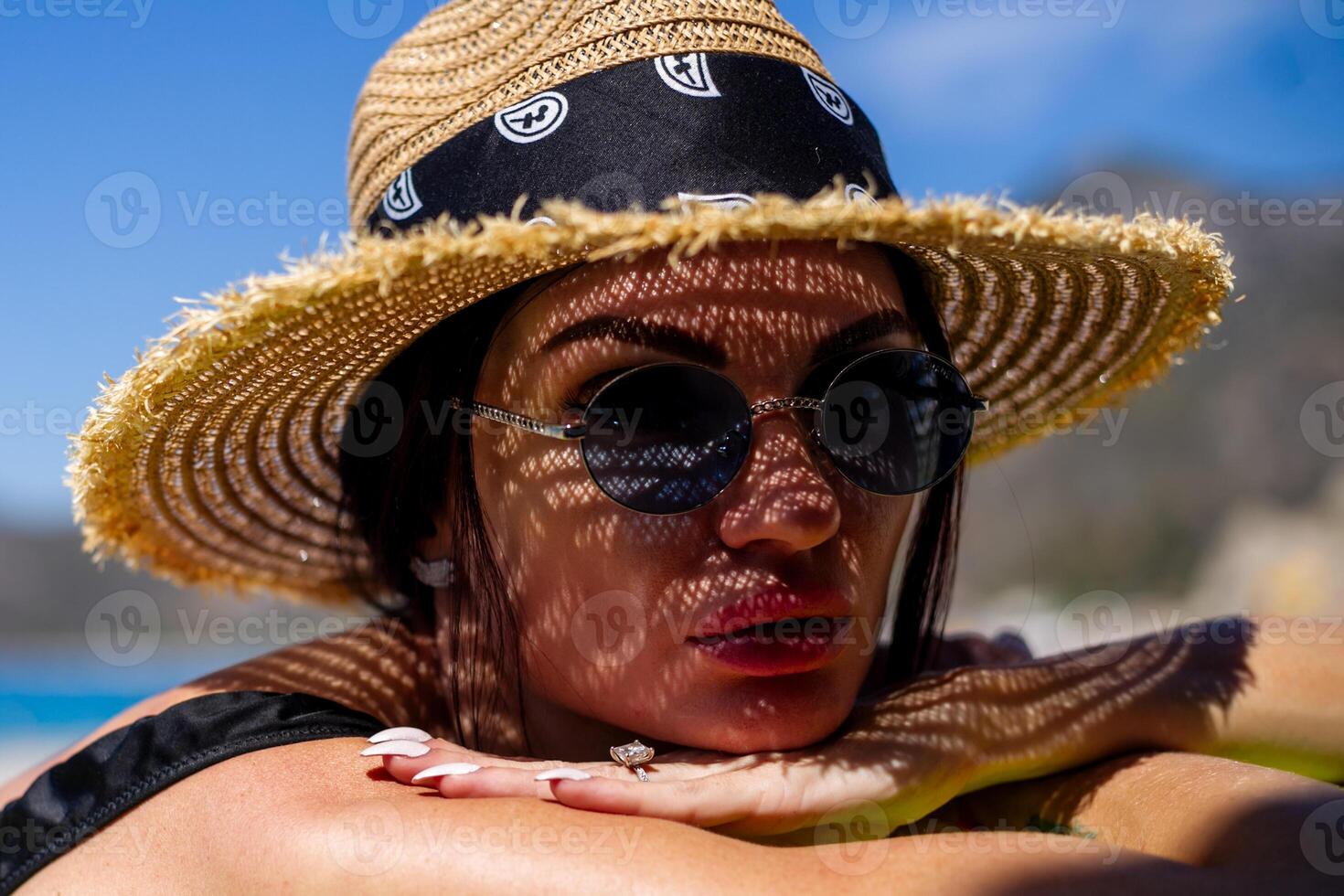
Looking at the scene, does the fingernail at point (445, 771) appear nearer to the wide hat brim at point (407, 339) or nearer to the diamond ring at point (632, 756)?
the diamond ring at point (632, 756)

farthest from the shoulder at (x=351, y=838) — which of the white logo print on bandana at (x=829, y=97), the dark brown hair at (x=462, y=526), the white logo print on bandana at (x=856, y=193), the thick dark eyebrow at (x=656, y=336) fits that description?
the white logo print on bandana at (x=829, y=97)

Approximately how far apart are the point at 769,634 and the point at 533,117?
2.80 feet

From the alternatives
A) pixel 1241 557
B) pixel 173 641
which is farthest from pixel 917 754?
pixel 173 641

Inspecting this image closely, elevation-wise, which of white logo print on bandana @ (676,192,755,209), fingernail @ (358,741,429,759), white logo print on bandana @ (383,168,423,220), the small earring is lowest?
fingernail @ (358,741,429,759)

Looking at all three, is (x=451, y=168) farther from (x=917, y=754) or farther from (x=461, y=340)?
(x=917, y=754)

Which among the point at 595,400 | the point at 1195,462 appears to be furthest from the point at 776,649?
the point at 1195,462

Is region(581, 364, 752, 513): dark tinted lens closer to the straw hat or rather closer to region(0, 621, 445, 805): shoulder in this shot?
the straw hat

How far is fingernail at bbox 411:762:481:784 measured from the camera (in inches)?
48.9

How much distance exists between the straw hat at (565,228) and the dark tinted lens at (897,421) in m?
0.20

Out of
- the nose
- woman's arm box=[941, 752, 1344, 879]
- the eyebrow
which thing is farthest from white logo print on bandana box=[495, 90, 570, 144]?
woman's arm box=[941, 752, 1344, 879]

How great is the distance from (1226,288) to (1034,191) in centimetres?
2474

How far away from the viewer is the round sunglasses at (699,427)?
1.42 m

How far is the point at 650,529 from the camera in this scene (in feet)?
4.82

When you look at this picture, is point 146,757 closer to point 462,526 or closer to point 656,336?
point 462,526
